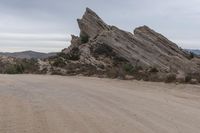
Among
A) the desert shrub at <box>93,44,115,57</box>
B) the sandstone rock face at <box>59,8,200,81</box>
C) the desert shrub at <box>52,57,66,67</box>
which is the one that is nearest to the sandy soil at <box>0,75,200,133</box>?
the desert shrub at <box>52,57,66,67</box>

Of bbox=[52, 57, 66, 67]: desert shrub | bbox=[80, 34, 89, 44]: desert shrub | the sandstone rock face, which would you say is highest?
bbox=[80, 34, 89, 44]: desert shrub

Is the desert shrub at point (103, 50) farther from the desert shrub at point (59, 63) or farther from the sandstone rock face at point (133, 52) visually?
the desert shrub at point (59, 63)

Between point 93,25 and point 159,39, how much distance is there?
25.7 ft

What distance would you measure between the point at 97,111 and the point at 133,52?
1160 inches

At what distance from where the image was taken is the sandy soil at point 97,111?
1090 centimetres

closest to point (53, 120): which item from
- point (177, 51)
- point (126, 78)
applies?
point (126, 78)

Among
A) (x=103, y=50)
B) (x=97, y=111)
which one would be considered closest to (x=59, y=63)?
(x=103, y=50)

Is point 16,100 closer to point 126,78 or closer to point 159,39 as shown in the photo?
point 126,78

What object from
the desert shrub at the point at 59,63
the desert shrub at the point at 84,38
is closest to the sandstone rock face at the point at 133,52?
the desert shrub at the point at 84,38

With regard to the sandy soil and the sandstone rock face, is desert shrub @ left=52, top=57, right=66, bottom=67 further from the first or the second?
the sandy soil

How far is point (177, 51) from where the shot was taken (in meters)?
47.1

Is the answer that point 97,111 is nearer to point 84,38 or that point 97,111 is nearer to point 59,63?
point 59,63

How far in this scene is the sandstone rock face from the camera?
1604 inches

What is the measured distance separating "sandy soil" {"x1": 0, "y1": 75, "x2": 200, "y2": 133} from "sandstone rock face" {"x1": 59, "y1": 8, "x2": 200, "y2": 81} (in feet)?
66.4
